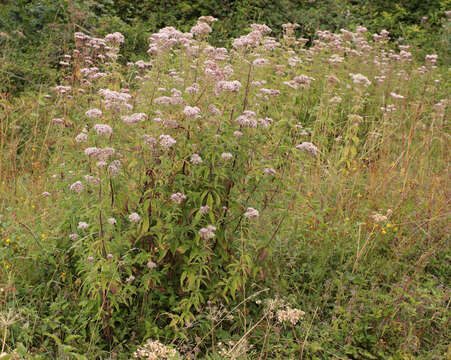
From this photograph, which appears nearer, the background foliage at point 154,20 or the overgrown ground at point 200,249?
the overgrown ground at point 200,249

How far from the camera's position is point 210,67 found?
10.6ft

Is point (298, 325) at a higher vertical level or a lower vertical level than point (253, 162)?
lower

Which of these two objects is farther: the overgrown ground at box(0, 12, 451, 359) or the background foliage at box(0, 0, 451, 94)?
the background foliage at box(0, 0, 451, 94)

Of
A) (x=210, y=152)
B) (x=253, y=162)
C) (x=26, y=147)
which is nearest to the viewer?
(x=210, y=152)

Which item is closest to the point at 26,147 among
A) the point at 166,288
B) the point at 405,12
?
the point at 166,288

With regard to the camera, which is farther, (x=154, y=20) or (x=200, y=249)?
(x=154, y=20)

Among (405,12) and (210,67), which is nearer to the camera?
(210,67)

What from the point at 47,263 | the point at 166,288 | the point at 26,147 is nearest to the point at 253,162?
the point at 166,288

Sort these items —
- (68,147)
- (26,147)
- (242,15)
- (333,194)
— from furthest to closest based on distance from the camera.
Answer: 1. (242,15)
2. (26,147)
3. (333,194)
4. (68,147)

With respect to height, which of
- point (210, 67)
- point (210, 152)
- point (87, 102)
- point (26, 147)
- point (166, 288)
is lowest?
point (26, 147)

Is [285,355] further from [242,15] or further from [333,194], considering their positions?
[242,15]

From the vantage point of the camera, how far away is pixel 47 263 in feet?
11.6

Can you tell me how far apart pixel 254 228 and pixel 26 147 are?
3065mm

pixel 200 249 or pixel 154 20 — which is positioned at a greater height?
pixel 200 249
